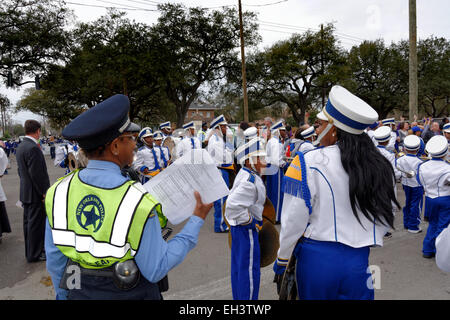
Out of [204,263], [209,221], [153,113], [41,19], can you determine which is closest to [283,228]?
[204,263]

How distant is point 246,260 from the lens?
3.28 metres

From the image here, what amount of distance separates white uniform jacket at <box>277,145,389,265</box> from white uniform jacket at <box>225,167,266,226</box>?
1.13 m

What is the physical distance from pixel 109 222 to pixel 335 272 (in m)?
1.36

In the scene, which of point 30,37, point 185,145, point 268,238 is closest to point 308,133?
point 185,145

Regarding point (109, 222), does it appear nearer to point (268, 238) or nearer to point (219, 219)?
point (268, 238)

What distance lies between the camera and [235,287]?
3.38m

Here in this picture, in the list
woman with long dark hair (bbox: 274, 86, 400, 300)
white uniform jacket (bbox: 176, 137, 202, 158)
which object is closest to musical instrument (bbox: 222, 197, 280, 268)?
woman with long dark hair (bbox: 274, 86, 400, 300)

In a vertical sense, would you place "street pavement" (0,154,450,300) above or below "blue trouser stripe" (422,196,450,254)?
below

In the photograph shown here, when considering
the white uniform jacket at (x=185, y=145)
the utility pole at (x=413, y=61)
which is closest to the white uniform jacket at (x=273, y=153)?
the white uniform jacket at (x=185, y=145)

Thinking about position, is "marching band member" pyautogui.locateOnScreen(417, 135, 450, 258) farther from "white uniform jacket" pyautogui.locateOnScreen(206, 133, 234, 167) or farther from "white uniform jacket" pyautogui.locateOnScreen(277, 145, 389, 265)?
"white uniform jacket" pyautogui.locateOnScreen(206, 133, 234, 167)

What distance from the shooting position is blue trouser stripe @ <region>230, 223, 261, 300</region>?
328 centimetres

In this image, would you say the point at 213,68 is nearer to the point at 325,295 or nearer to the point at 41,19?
the point at 41,19

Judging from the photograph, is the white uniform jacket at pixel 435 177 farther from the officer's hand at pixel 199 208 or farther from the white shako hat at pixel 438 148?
the officer's hand at pixel 199 208
